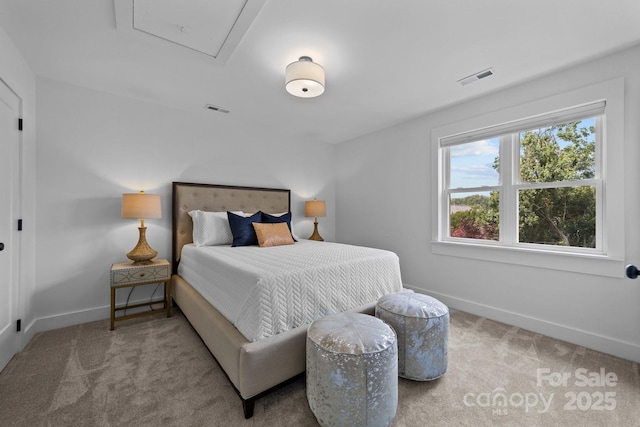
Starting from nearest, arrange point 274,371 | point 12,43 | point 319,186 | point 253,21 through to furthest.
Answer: point 274,371 → point 253,21 → point 12,43 → point 319,186

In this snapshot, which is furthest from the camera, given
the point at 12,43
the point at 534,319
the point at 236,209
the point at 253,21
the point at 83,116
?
the point at 236,209

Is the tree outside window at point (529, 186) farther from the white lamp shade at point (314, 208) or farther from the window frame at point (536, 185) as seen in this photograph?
the white lamp shade at point (314, 208)

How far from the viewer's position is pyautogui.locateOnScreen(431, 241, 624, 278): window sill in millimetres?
2086

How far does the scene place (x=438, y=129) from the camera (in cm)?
319

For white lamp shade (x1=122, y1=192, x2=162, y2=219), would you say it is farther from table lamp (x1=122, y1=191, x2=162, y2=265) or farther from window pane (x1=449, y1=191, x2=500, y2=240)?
window pane (x1=449, y1=191, x2=500, y2=240)

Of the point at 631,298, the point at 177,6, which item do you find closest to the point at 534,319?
the point at 631,298

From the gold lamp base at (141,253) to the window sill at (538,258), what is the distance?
3229mm

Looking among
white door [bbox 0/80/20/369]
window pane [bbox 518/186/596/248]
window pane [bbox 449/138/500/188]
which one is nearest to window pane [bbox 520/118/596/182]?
window pane [bbox 518/186/596/248]

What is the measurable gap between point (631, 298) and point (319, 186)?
3.70m

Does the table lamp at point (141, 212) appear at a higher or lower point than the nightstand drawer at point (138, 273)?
higher

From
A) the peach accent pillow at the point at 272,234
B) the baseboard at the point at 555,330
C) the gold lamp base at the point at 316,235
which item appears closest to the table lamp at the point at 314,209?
the gold lamp base at the point at 316,235

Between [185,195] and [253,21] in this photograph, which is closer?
[253,21]

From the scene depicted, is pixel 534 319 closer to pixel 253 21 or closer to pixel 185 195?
pixel 253 21

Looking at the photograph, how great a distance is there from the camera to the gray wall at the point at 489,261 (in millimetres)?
2010
